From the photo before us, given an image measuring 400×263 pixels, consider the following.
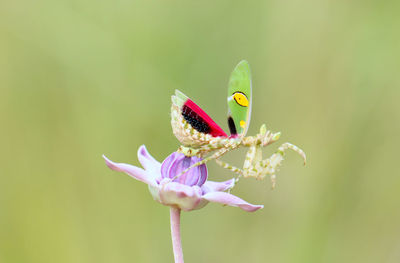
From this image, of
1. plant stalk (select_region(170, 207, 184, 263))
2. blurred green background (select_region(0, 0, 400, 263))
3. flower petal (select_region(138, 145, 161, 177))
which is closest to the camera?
plant stalk (select_region(170, 207, 184, 263))

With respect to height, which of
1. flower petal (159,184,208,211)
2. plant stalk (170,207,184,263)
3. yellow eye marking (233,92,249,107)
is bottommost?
plant stalk (170,207,184,263)

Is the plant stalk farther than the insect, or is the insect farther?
the insect

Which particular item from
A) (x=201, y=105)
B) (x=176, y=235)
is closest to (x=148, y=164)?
(x=176, y=235)

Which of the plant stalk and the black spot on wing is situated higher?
the black spot on wing

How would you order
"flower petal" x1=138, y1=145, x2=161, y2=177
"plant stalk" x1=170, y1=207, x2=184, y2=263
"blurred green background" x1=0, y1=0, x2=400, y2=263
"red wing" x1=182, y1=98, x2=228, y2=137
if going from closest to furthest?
"plant stalk" x1=170, y1=207, x2=184, y2=263
"red wing" x1=182, y1=98, x2=228, y2=137
"flower petal" x1=138, y1=145, x2=161, y2=177
"blurred green background" x1=0, y1=0, x2=400, y2=263

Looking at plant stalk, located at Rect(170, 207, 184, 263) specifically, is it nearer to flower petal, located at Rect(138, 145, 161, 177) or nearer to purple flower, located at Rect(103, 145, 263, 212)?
purple flower, located at Rect(103, 145, 263, 212)

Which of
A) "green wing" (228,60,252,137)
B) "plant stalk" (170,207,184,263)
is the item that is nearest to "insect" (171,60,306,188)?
"green wing" (228,60,252,137)

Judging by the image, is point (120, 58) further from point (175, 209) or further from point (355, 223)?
point (175, 209)
